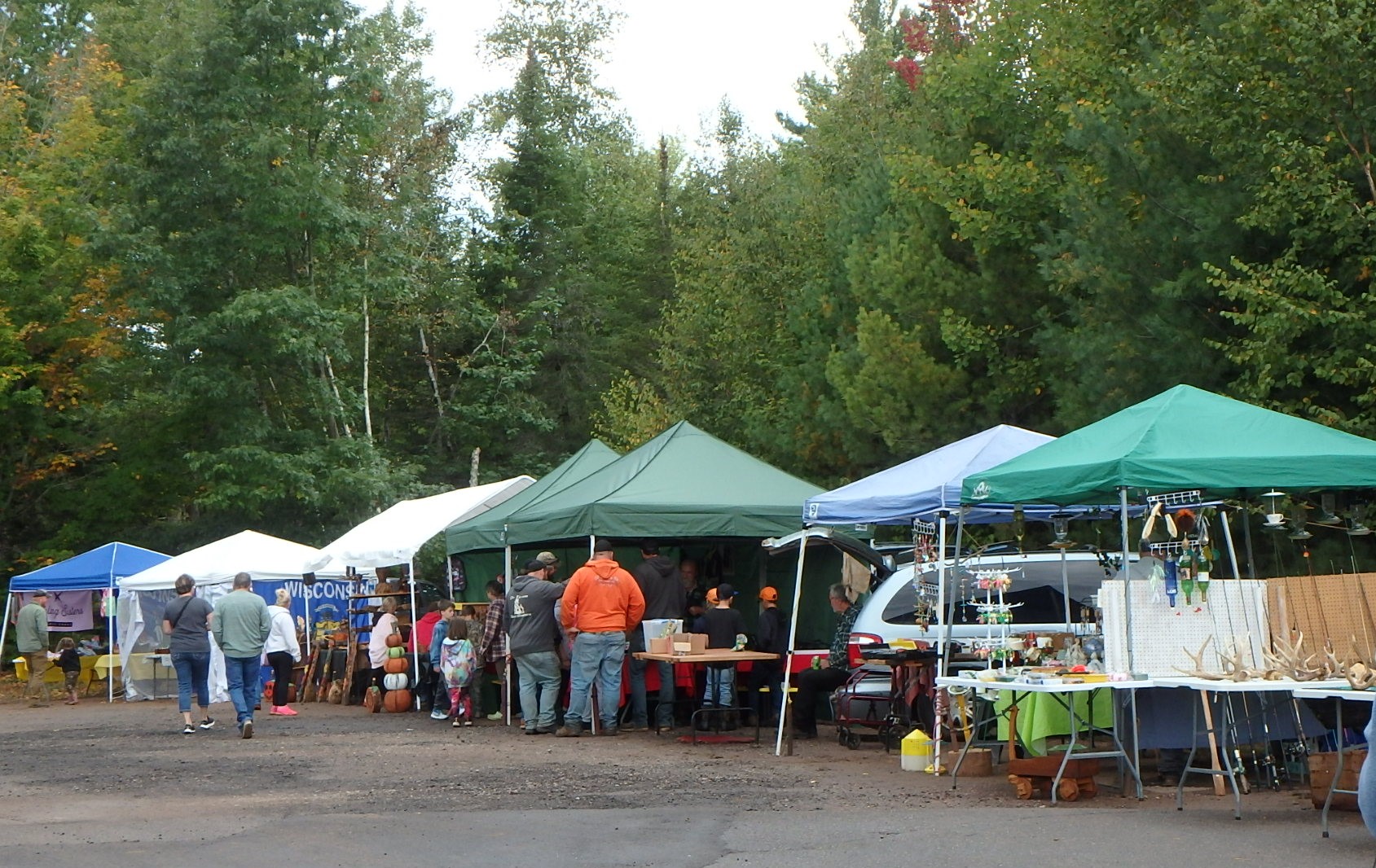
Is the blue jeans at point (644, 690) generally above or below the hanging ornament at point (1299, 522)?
below

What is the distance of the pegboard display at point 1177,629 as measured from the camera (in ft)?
31.1

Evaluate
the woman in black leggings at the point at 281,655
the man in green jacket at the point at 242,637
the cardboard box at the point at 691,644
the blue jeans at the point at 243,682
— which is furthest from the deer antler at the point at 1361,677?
the woman in black leggings at the point at 281,655

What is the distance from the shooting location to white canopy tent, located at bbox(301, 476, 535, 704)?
19406 millimetres

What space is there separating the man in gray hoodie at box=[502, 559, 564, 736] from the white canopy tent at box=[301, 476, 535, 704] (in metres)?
3.88

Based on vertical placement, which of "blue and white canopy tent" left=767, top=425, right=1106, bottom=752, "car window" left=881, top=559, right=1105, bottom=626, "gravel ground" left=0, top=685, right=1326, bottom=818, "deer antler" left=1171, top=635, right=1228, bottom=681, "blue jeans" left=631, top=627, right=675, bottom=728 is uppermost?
"blue and white canopy tent" left=767, top=425, right=1106, bottom=752

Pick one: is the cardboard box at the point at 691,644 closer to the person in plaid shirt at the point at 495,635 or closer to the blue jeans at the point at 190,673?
the person in plaid shirt at the point at 495,635

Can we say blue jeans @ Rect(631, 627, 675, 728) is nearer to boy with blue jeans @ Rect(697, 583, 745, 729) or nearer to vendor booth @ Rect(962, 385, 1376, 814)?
boy with blue jeans @ Rect(697, 583, 745, 729)

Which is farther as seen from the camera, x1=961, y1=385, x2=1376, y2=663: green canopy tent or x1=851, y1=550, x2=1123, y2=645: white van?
x1=851, y1=550, x2=1123, y2=645: white van

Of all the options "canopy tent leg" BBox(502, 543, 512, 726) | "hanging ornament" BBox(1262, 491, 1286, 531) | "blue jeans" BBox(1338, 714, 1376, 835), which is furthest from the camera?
"canopy tent leg" BBox(502, 543, 512, 726)

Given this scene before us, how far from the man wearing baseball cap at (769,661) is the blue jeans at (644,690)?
0.80 meters

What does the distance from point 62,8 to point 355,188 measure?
32.7ft

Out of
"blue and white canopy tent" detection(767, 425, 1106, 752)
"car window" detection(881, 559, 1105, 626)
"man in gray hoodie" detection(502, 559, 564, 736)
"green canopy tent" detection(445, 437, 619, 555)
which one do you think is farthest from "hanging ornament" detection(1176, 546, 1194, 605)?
"green canopy tent" detection(445, 437, 619, 555)

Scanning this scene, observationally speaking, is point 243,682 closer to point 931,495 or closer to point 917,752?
point 917,752

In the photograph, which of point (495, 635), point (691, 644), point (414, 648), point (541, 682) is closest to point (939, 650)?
point (691, 644)
